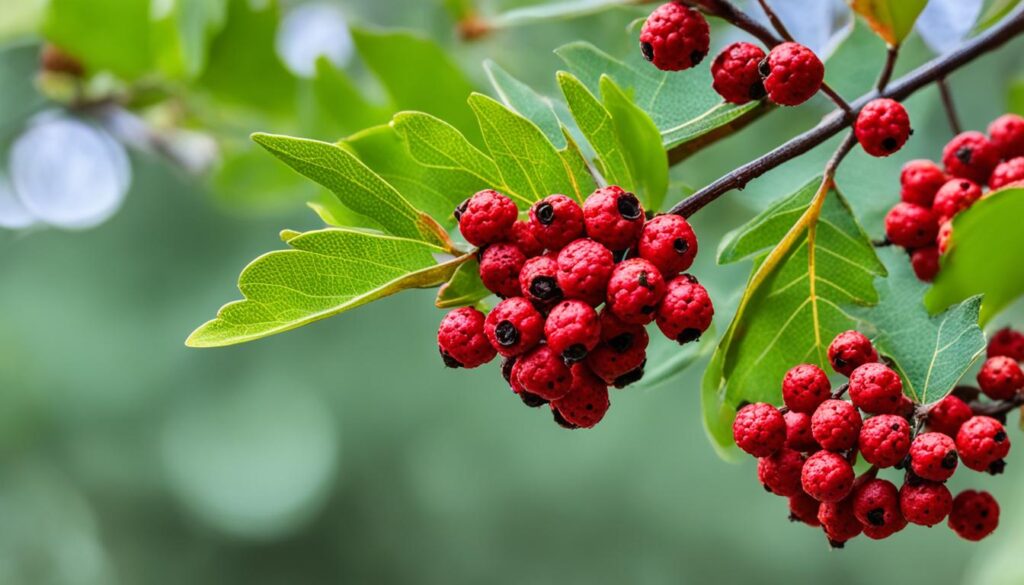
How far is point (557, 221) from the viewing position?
801mm

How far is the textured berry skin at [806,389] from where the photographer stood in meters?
0.86

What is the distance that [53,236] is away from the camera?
6.45m

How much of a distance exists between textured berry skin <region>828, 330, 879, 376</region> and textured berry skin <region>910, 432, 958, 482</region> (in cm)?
8

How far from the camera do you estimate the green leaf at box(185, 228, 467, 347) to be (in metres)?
0.81

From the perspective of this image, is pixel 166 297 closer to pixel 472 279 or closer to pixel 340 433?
pixel 340 433

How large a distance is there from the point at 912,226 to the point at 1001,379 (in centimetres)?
17

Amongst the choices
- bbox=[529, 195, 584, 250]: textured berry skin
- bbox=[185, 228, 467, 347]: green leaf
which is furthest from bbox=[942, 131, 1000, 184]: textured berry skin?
bbox=[185, 228, 467, 347]: green leaf

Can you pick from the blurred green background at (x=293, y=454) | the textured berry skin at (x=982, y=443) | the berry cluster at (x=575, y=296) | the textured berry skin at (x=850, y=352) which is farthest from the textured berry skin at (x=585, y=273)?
the blurred green background at (x=293, y=454)

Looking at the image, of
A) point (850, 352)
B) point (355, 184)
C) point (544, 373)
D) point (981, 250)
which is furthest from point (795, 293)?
point (355, 184)

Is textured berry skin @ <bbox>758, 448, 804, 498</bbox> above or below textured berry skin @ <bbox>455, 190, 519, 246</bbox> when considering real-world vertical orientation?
below

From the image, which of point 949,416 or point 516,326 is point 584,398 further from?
point 949,416

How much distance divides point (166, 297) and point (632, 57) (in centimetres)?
558

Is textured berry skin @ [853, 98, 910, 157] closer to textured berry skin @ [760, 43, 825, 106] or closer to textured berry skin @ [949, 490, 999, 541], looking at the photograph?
textured berry skin @ [760, 43, 825, 106]

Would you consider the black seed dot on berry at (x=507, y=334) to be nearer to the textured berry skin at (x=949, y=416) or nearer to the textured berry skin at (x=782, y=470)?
the textured berry skin at (x=782, y=470)
